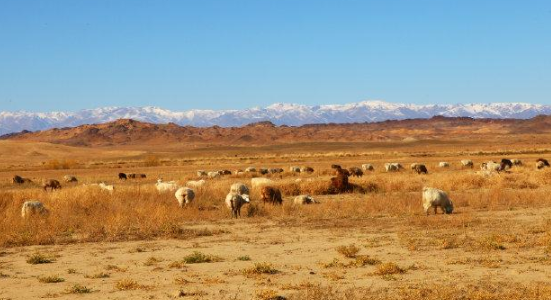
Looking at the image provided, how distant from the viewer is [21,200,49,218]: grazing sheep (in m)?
20.5

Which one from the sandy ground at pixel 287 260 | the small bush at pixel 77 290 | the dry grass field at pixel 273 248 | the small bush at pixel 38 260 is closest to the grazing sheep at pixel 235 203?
the dry grass field at pixel 273 248

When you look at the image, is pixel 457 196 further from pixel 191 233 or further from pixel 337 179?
pixel 191 233

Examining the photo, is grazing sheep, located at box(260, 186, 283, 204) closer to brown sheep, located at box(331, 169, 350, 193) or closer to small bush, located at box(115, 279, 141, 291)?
brown sheep, located at box(331, 169, 350, 193)

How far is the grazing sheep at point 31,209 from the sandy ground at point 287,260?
4311 mm

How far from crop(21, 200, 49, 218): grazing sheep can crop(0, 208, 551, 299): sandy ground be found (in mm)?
4311

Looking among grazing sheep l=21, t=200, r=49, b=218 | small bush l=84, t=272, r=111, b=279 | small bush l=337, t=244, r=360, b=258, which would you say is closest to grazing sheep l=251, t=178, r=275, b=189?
grazing sheep l=21, t=200, r=49, b=218

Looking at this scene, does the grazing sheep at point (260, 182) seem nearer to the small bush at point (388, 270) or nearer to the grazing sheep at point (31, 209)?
the grazing sheep at point (31, 209)

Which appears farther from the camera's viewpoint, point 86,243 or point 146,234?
point 146,234

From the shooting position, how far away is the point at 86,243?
56.1 feet

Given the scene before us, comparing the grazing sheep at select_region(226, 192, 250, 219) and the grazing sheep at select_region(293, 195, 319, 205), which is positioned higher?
the grazing sheep at select_region(226, 192, 250, 219)

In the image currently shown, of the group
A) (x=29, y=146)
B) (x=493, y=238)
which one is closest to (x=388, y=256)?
(x=493, y=238)

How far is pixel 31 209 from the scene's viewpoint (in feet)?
68.1

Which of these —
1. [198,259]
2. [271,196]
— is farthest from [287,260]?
[271,196]

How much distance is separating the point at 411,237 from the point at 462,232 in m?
1.56
